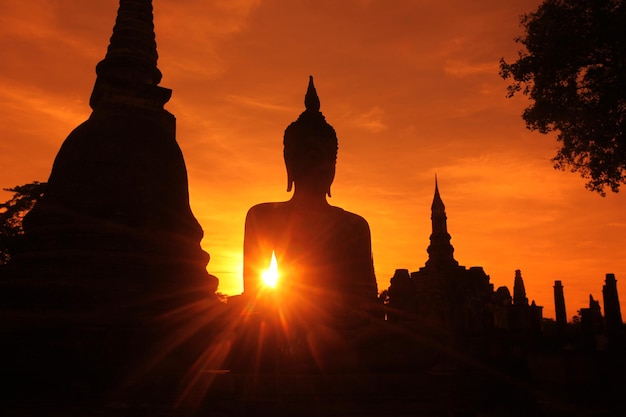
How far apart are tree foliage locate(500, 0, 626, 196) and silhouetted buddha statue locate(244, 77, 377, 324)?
952cm

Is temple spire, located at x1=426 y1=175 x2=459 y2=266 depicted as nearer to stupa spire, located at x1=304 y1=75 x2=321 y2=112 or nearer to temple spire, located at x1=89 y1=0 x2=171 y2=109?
temple spire, located at x1=89 y1=0 x2=171 y2=109

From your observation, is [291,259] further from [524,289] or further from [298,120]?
[524,289]

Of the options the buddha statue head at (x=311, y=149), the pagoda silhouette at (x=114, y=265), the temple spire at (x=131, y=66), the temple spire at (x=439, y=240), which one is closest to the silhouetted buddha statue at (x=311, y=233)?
the buddha statue head at (x=311, y=149)

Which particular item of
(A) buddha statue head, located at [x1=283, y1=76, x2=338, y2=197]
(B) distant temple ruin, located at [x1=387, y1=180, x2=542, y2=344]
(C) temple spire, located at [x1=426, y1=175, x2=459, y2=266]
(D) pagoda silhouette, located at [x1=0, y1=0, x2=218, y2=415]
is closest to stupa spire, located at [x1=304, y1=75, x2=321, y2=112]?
(A) buddha statue head, located at [x1=283, y1=76, x2=338, y2=197]

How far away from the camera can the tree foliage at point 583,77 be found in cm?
1446

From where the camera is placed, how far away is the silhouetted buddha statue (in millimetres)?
8102

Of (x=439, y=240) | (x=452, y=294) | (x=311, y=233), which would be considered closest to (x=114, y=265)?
(x=311, y=233)

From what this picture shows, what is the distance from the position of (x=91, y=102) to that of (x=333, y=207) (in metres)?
11.4

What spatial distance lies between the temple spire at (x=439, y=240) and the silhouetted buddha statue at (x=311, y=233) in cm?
2841

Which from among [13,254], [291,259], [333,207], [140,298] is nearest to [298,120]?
[333,207]

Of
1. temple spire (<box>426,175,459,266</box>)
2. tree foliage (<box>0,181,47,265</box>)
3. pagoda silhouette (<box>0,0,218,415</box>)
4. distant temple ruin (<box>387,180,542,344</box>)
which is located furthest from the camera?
temple spire (<box>426,175,459,266</box>)

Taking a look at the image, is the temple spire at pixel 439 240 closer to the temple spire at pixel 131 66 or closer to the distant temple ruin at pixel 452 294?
the distant temple ruin at pixel 452 294

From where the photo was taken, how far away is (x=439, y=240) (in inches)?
1460

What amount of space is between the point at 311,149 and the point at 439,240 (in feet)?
98.3
